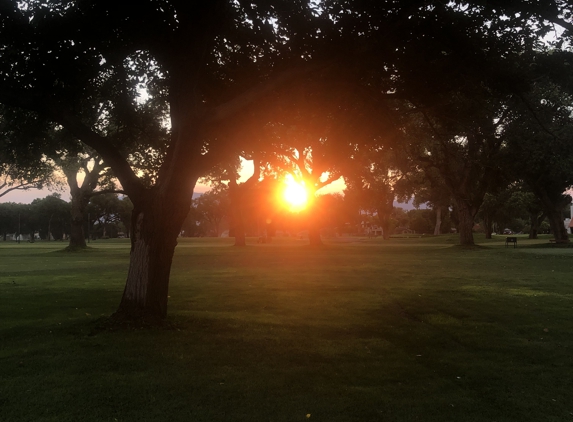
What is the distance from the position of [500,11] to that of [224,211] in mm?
98598

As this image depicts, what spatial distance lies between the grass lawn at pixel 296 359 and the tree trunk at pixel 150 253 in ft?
1.89

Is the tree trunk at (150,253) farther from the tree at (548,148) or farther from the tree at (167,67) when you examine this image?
the tree at (548,148)

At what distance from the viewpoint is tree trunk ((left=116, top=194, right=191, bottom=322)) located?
8812 mm

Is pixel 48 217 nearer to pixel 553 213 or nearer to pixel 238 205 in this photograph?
pixel 238 205

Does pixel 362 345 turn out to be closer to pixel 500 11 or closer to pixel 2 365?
pixel 2 365

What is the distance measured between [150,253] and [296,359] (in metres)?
3.51

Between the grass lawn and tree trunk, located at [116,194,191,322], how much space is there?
0.58 metres

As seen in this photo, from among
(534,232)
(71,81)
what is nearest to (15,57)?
(71,81)

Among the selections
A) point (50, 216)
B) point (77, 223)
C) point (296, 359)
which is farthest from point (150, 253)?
point (50, 216)

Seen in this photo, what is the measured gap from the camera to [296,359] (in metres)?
6.95

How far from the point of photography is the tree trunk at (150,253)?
8812mm

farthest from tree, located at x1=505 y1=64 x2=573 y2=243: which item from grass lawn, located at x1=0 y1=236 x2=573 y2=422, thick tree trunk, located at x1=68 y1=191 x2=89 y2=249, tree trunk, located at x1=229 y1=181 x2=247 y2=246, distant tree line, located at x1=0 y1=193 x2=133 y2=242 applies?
distant tree line, located at x1=0 y1=193 x2=133 y2=242

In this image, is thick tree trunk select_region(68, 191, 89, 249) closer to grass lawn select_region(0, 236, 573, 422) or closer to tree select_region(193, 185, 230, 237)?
grass lawn select_region(0, 236, 573, 422)

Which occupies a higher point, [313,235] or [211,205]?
[211,205]
